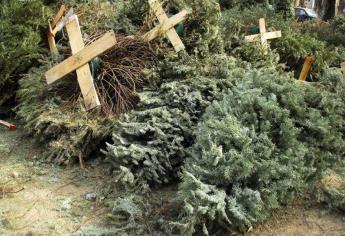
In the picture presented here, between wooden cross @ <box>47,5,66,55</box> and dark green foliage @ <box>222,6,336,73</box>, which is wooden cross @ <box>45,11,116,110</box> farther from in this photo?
dark green foliage @ <box>222,6,336,73</box>

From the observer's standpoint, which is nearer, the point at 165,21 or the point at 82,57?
the point at 82,57

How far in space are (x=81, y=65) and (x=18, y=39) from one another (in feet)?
4.18

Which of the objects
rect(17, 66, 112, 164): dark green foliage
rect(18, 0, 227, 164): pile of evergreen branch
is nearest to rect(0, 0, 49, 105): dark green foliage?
rect(18, 0, 227, 164): pile of evergreen branch

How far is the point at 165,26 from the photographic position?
5.50 m

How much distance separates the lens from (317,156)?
3891 mm

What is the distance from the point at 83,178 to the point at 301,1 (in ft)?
65.7

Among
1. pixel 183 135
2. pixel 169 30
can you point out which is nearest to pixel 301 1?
pixel 169 30

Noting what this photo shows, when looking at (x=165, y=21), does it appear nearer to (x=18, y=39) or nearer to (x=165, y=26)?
(x=165, y=26)

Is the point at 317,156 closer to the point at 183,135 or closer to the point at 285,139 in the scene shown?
the point at 285,139

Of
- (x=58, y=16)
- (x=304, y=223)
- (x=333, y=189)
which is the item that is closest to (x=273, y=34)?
(x=58, y=16)

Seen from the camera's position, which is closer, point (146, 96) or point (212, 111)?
point (212, 111)

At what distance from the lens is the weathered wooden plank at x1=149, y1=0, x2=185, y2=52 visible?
5.45 meters

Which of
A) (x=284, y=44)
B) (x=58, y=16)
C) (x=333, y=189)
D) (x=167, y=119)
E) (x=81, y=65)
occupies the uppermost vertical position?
(x=58, y=16)

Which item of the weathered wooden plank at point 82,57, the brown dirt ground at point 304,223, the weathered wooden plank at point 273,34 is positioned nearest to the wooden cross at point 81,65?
the weathered wooden plank at point 82,57
